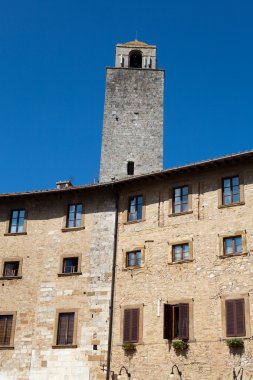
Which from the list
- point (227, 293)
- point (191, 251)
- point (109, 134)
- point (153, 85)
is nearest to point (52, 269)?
point (191, 251)

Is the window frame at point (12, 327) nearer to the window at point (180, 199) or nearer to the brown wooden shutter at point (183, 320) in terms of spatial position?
the brown wooden shutter at point (183, 320)

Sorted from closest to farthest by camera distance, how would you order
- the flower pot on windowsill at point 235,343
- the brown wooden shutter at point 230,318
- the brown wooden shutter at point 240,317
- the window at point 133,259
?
the flower pot on windowsill at point 235,343
the brown wooden shutter at point 240,317
the brown wooden shutter at point 230,318
the window at point 133,259

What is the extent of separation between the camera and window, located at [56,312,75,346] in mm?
29278

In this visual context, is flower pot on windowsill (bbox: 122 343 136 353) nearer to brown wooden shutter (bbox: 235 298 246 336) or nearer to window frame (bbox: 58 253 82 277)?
window frame (bbox: 58 253 82 277)

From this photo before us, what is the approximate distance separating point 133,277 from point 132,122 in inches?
720

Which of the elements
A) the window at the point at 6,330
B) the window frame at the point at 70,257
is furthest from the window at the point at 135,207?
the window at the point at 6,330

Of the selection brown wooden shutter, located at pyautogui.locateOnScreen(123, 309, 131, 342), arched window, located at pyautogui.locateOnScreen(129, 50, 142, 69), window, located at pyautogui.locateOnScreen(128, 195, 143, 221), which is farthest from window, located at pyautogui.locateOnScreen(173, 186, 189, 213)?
arched window, located at pyautogui.locateOnScreen(129, 50, 142, 69)

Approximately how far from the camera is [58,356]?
29.0 m

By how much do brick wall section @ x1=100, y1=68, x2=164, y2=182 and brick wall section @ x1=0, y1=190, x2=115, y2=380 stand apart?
10.3m

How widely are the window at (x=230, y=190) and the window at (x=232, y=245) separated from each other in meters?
1.86

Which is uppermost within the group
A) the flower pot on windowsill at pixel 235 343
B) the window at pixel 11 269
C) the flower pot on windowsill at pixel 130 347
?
the window at pixel 11 269

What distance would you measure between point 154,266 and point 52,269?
5.82 meters

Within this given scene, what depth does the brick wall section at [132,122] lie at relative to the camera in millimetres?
43219

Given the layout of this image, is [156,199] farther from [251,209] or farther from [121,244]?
[251,209]
